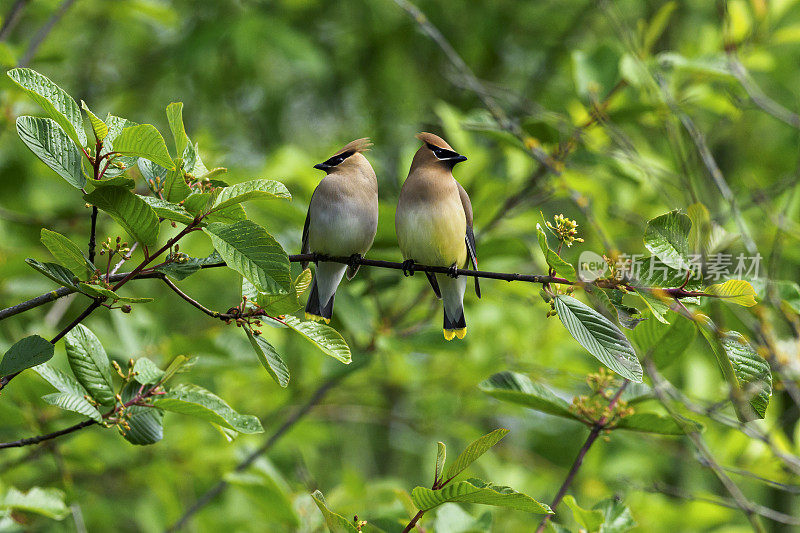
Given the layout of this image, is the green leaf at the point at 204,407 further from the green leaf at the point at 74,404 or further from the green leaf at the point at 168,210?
the green leaf at the point at 168,210

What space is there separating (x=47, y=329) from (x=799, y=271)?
609 cm

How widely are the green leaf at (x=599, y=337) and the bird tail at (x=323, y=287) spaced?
101 centimetres

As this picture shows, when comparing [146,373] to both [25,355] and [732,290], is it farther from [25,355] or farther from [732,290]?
[732,290]

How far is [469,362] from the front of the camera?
15.2ft

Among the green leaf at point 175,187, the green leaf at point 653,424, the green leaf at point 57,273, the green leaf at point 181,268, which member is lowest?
the green leaf at point 653,424

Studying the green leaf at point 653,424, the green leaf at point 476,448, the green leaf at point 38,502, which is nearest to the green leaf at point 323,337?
the green leaf at point 476,448

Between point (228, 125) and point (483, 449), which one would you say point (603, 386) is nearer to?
point (483, 449)

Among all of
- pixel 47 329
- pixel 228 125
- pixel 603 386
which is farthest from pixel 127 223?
pixel 228 125

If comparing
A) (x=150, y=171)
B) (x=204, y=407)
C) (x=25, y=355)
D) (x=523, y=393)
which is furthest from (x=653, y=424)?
(x=25, y=355)

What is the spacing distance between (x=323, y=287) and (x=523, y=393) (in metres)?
0.78

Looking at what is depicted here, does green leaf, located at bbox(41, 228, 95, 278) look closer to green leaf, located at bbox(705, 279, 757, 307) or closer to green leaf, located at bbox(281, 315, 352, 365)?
green leaf, located at bbox(281, 315, 352, 365)

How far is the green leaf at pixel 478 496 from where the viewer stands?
1556 mm

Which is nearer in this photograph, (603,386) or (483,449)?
(483,449)

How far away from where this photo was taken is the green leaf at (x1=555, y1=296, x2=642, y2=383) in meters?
1.49
